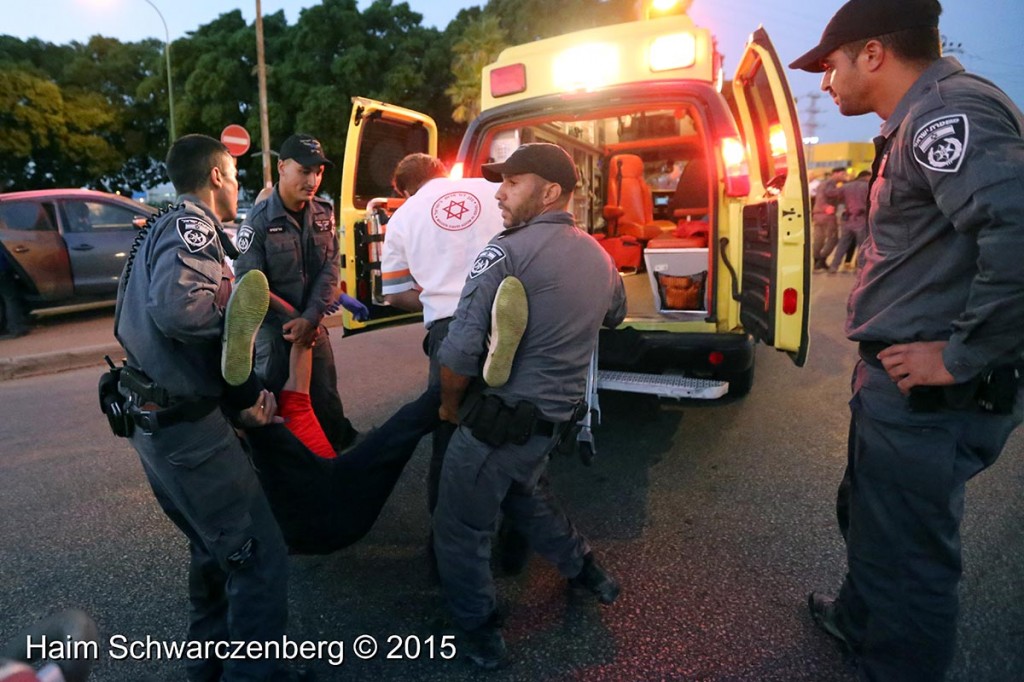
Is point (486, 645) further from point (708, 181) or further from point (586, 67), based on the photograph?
point (586, 67)

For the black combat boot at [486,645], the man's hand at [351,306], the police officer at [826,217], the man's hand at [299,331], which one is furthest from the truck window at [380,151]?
the police officer at [826,217]

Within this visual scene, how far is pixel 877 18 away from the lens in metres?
1.72

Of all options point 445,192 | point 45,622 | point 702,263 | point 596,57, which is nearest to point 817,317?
point 702,263

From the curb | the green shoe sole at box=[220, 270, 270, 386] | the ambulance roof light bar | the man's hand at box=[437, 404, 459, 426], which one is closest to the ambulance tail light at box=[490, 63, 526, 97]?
the ambulance roof light bar

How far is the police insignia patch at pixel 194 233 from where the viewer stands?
1863mm

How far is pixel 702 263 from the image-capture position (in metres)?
3.95

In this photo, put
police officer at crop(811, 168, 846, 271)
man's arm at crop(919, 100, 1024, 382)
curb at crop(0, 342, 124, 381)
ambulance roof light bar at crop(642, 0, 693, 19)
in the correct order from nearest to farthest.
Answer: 1. man's arm at crop(919, 100, 1024, 382)
2. ambulance roof light bar at crop(642, 0, 693, 19)
3. curb at crop(0, 342, 124, 381)
4. police officer at crop(811, 168, 846, 271)

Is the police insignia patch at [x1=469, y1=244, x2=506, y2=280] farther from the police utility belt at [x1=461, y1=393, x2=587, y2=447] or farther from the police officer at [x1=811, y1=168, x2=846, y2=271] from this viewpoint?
the police officer at [x1=811, y1=168, x2=846, y2=271]

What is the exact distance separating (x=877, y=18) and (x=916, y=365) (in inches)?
35.7

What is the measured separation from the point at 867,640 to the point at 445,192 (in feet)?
7.24

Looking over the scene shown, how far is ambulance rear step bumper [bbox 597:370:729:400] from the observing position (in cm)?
344

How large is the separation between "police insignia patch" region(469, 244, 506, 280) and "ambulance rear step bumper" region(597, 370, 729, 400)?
5.14 ft

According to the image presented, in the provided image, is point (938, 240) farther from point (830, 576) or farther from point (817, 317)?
point (817, 317)

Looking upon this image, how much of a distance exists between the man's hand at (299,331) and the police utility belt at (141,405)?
5.31ft
